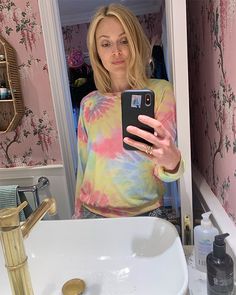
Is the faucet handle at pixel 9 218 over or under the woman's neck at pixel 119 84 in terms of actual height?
under

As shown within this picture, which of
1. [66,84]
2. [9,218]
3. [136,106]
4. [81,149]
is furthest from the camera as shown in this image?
[66,84]

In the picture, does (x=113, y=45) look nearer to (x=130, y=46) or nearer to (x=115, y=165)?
(x=130, y=46)

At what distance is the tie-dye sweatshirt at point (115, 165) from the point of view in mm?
808

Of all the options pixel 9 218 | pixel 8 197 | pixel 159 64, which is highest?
pixel 159 64

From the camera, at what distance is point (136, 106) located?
655 millimetres

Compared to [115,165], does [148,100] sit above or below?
above

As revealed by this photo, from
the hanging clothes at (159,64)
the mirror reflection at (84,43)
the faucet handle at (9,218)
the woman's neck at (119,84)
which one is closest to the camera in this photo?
the faucet handle at (9,218)

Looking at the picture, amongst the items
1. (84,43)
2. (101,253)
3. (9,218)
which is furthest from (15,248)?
(84,43)

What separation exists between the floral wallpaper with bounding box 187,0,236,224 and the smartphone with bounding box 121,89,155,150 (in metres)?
0.20

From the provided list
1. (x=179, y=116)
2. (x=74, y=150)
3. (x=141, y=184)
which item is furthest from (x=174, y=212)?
(x=74, y=150)

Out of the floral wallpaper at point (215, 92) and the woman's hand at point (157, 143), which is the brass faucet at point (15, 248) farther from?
the floral wallpaper at point (215, 92)

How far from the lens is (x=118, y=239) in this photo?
2.72ft

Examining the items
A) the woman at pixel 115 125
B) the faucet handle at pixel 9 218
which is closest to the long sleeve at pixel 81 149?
the woman at pixel 115 125

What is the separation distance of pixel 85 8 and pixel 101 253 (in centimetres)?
101
